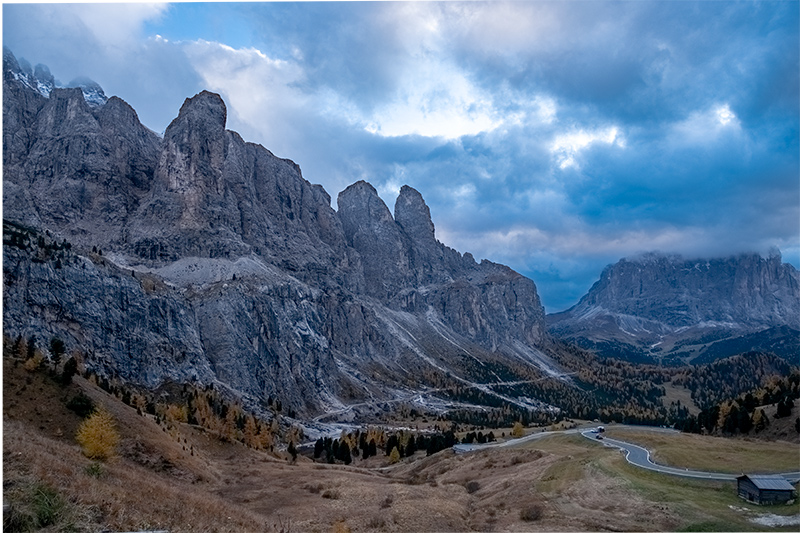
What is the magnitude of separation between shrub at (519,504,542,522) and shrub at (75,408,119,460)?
35.4m

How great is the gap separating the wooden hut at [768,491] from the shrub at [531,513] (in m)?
16.6

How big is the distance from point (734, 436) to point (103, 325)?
152430 millimetres

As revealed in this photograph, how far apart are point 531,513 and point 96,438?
1468 inches

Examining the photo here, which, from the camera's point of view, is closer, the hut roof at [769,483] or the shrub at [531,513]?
the hut roof at [769,483]

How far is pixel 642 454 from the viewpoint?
204 ft

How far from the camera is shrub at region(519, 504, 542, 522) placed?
39.3 m

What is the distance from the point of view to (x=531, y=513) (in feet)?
131

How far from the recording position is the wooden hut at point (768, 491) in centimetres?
3641

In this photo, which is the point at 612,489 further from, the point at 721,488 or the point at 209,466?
the point at 209,466

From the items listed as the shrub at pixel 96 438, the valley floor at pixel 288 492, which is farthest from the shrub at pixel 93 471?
the shrub at pixel 96 438

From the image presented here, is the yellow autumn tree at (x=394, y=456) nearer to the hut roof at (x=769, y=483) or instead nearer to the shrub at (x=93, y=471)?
the hut roof at (x=769, y=483)

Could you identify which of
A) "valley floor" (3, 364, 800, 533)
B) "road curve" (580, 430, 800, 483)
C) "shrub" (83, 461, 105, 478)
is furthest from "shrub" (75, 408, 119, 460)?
"road curve" (580, 430, 800, 483)

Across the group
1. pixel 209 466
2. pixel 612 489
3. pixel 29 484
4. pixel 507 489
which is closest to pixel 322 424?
pixel 209 466

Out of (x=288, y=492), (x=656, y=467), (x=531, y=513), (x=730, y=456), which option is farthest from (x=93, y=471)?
(x=730, y=456)
